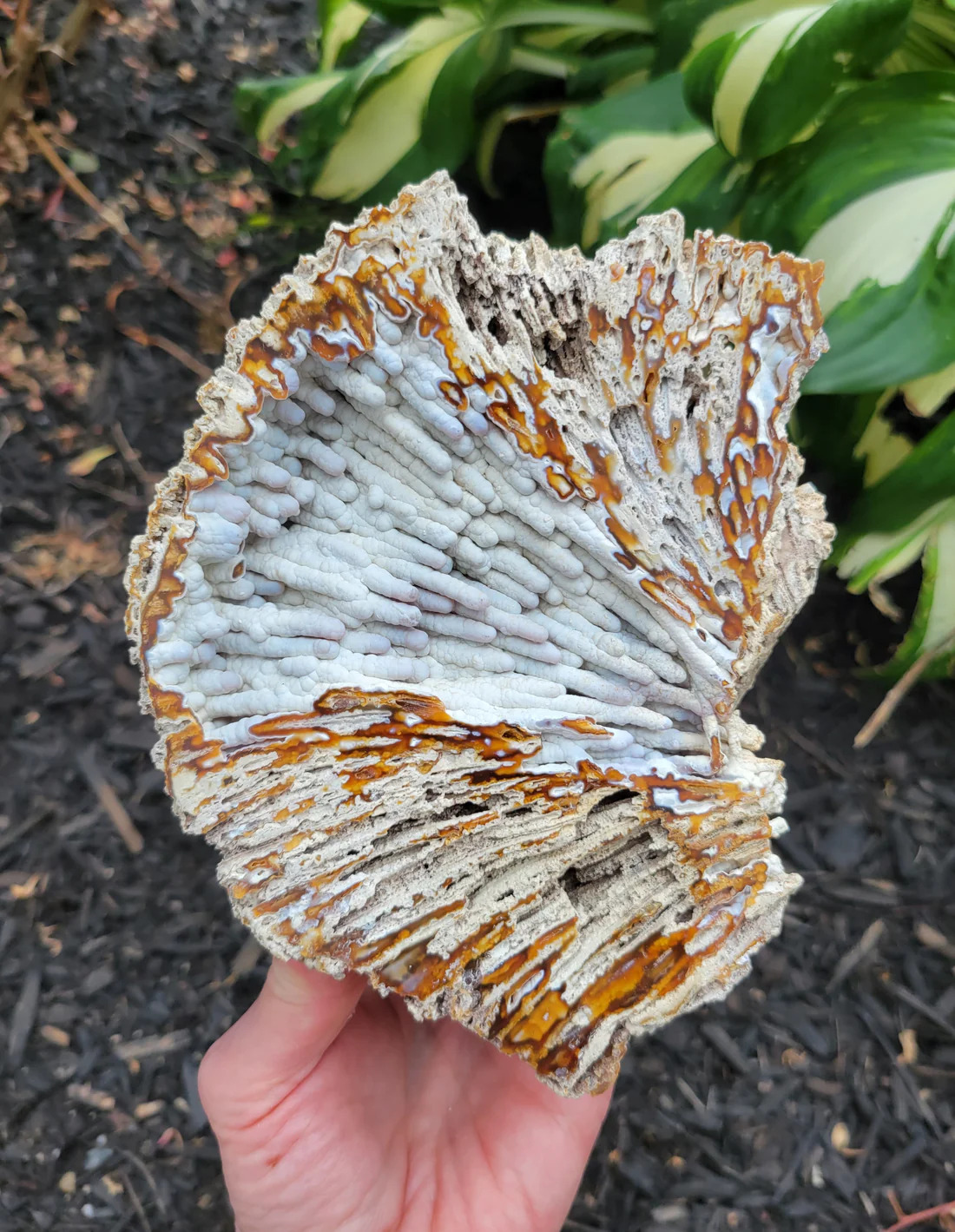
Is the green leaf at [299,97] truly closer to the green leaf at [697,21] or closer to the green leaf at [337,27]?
the green leaf at [337,27]

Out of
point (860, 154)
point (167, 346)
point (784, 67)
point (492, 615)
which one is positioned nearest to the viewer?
point (492, 615)

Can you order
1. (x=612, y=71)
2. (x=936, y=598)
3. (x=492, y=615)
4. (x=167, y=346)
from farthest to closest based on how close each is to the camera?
(x=167, y=346), (x=612, y=71), (x=936, y=598), (x=492, y=615)

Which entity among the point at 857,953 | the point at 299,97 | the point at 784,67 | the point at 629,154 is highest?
the point at 784,67

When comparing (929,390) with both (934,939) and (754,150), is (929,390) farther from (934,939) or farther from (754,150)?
(934,939)

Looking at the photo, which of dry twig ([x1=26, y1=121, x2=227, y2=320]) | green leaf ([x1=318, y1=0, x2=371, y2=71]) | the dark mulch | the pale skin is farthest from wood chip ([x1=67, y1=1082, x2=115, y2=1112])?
green leaf ([x1=318, y1=0, x2=371, y2=71])

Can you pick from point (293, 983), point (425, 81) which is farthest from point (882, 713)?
point (425, 81)

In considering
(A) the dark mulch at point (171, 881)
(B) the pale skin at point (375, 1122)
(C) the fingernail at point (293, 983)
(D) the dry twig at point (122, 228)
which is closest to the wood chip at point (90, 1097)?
(A) the dark mulch at point (171, 881)

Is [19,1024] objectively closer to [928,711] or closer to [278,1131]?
[278,1131]
